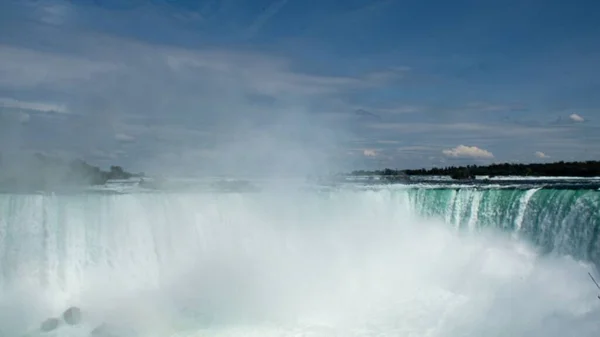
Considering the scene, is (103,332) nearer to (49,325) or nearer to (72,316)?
(72,316)

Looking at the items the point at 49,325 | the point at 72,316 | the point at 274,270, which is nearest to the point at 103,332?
the point at 72,316

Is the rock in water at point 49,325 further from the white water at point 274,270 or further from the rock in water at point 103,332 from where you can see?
the rock in water at point 103,332

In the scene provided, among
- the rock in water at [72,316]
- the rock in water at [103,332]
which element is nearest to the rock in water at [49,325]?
the rock in water at [72,316]

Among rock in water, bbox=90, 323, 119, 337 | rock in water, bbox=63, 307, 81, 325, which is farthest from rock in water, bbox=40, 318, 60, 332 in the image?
rock in water, bbox=90, 323, 119, 337

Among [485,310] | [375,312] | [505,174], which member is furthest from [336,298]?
[505,174]

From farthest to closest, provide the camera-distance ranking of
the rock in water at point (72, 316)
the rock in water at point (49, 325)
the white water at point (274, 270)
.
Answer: the rock in water at point (72, 316)
the white water at point (274, 270)
the rock in water at point (49, 325)

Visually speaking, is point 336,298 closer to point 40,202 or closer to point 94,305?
point 94,305
